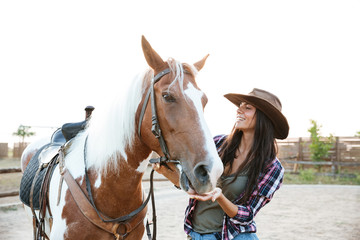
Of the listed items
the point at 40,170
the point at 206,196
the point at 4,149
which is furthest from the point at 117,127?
the point at 4,149

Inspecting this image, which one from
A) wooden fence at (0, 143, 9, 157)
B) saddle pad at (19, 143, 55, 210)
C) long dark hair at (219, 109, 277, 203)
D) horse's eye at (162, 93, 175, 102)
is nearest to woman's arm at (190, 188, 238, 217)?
long dark hair at (219, 109, 277, 203)

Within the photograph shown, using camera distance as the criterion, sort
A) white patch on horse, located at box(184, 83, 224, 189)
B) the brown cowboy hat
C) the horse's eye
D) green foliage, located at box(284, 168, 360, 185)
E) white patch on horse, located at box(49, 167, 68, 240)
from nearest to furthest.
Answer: white patch on horse, located at box(184, 83, 224, 189)
the horse's eye
white patch on horse, located at box(49, 167, 68, 240)
the brown cowboy hat
green foliage, located at box(284, 168, 360, 185)

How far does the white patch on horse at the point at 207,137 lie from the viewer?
4.93 feet

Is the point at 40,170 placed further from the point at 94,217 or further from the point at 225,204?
the point at 225,204

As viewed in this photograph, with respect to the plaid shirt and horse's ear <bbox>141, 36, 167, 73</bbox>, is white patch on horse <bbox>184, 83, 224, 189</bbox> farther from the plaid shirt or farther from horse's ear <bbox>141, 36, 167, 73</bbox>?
the plaid shirt

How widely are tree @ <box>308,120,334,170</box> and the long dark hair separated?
1801 cm

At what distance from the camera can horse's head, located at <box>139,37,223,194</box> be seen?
154 centimetres

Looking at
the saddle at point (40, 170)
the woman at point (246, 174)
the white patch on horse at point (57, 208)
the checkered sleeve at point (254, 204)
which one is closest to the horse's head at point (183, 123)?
the woman at point (246, 174)

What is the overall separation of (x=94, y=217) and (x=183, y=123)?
3.06 feet

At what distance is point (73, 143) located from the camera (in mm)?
2422

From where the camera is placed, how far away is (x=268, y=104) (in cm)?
222

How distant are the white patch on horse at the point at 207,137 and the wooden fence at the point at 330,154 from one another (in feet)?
54.5

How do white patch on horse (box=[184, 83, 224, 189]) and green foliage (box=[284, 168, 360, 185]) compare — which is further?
green foliage (box=[284, 168, 360, 185])

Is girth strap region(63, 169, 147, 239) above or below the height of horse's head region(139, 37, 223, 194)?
below
